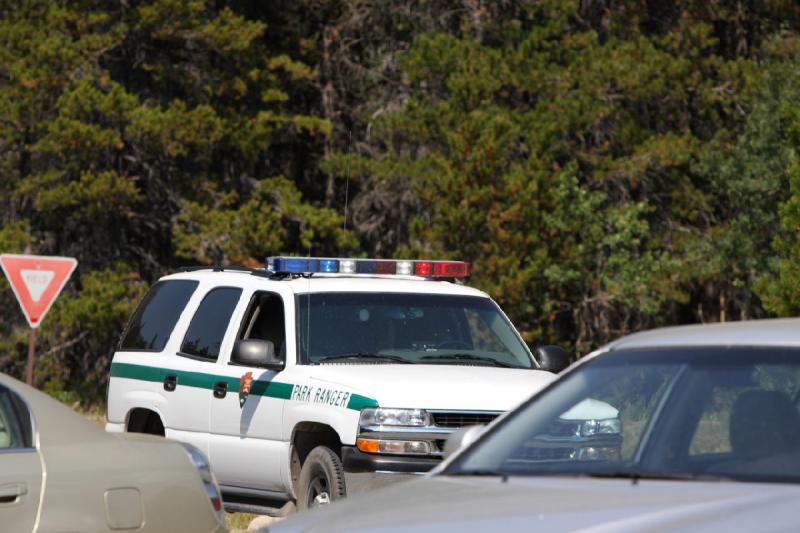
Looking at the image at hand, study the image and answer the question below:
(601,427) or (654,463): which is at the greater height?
(654,463)

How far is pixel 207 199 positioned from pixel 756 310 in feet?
41.3

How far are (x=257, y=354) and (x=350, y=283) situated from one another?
1091 millimetres

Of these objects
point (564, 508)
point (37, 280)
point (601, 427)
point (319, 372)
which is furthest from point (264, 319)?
point (37, 280)

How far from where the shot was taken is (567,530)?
3980 mm

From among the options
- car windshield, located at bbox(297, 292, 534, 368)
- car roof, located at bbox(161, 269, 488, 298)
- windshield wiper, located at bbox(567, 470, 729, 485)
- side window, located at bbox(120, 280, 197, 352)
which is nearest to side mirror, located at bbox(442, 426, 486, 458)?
windshield wiper, located at bbox(567, 470, 729, 485)

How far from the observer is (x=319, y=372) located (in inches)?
379

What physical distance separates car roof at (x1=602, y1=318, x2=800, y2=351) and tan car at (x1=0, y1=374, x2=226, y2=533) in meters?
1.96

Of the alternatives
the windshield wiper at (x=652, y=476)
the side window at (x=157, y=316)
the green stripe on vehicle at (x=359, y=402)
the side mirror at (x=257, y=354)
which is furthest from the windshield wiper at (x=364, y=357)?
the windshield wiper at (x=652, y=476)

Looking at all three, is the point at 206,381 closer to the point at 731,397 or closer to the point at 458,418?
the point at 458,418

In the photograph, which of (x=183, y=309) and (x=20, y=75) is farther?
(x=20, y=75)

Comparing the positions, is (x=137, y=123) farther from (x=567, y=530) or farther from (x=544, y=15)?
(x=567, y=530)

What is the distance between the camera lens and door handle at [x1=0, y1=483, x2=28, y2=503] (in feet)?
19.1

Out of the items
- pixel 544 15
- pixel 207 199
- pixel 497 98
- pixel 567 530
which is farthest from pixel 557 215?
pixel 567 530

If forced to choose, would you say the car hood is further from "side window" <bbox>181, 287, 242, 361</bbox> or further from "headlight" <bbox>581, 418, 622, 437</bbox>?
"side window" <bbox>181, 287, 242, 361</bbox>
